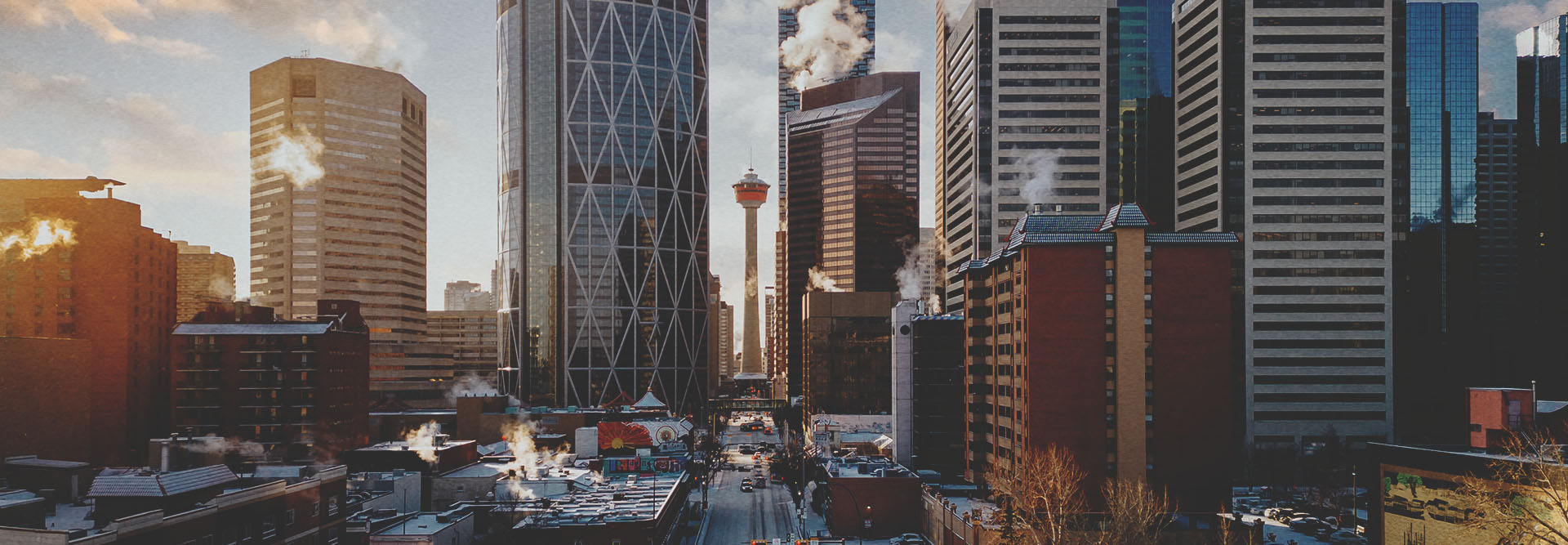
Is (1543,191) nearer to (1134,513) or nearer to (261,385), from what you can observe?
(1134,513)

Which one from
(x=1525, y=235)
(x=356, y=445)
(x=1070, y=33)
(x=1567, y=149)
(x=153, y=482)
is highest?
(x=1070, y=33)

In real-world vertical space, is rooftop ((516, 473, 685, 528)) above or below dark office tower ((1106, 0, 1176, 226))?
below

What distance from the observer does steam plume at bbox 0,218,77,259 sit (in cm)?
11425

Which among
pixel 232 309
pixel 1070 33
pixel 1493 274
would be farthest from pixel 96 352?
pixel 1493 274

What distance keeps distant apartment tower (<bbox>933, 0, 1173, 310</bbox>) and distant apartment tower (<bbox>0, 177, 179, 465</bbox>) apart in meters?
120

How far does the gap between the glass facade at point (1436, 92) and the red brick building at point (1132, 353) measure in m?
87.0

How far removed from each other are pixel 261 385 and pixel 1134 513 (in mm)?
94509

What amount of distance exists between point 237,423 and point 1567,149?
204909mm

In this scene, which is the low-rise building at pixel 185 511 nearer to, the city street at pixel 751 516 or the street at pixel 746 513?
the city street at pixel 751 516

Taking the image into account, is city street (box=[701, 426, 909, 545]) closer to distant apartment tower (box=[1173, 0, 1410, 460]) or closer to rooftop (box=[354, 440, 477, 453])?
rooftop (box=[354, 440, 477, 453])

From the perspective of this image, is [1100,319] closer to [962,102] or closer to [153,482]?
[153,482]

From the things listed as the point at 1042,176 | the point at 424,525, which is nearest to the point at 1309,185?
the point at 1042,176

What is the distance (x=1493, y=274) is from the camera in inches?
6811

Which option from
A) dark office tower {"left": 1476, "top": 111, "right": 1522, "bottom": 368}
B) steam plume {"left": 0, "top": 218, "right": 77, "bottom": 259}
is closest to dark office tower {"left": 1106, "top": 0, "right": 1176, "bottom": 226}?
dark office tower {"left": 1476, "top": 111, "right": 1522, "bottom": 368}
